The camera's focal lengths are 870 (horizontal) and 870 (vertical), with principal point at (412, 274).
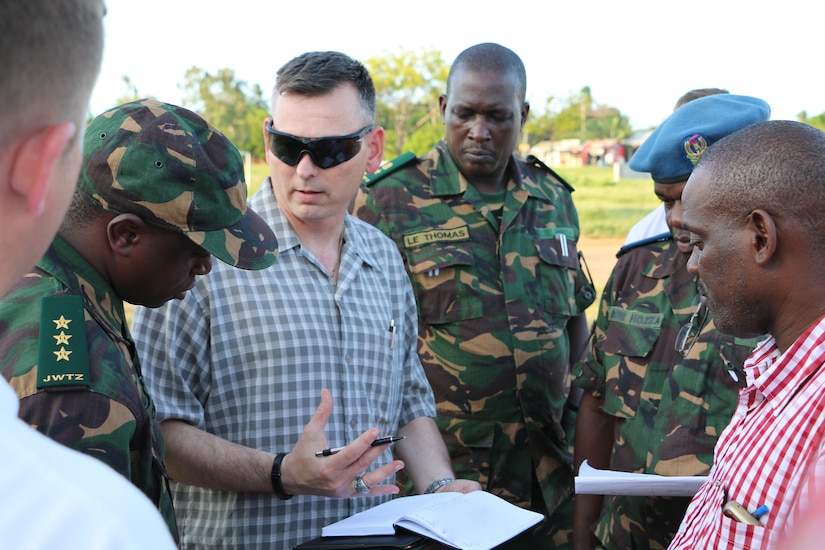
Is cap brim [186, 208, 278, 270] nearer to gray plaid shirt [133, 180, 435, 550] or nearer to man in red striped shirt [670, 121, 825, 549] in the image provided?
gray plaid shirt [133, 180, 435, 550]

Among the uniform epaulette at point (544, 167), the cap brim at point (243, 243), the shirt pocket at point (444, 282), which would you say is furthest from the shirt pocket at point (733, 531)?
the uniform epaulette at point (544, 167)

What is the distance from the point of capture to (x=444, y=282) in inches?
158

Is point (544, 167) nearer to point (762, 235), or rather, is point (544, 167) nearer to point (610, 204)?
point (762, 235)

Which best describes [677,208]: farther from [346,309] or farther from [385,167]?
[385,167]

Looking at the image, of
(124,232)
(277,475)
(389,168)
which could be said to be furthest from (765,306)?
(389,168)

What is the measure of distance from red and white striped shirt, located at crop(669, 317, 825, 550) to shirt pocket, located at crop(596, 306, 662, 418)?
2.97ft

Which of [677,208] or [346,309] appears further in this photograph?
[677,208]

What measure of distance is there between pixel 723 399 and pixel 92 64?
2414 millimetres

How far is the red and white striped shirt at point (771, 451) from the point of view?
1769mm


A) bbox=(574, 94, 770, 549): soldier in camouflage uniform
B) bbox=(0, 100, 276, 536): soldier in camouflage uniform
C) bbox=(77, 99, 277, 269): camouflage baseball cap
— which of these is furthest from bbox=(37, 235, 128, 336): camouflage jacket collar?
bbox=(574, 94, 770, 549): soldier in camouflage uniform

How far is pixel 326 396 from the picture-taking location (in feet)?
7.57

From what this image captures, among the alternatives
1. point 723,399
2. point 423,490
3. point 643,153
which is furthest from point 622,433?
point 643,153

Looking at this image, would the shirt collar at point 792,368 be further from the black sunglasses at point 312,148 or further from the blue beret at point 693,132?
the black sunglasses at point 312,148

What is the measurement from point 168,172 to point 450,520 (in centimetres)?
114
